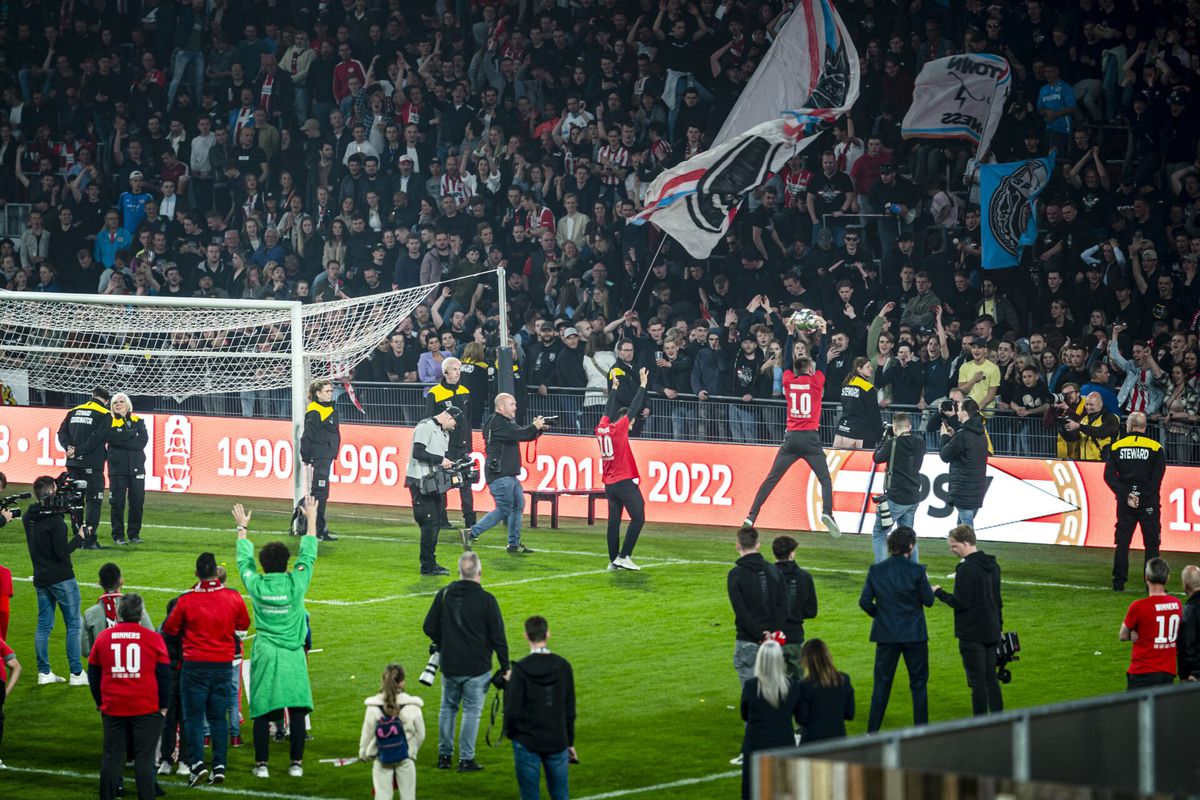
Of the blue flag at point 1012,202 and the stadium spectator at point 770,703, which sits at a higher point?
the blue flag at point 1012,202

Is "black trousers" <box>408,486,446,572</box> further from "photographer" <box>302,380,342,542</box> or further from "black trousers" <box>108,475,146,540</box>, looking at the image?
"black trousers" <box>108,475,146,540</box>

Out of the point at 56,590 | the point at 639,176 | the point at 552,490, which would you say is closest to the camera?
the point at 56,590

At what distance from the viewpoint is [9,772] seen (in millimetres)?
13695

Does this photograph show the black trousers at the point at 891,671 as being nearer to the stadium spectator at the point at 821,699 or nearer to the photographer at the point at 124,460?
the stadium spectator at the point at 821,699

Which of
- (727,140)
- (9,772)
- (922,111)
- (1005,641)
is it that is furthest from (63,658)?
(922,111)

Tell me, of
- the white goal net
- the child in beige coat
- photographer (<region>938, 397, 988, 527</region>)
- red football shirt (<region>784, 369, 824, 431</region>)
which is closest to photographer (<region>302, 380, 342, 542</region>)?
the white goal net

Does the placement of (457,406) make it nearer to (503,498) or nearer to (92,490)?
(503,498)

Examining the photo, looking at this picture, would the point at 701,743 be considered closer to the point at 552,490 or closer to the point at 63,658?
the point at 63,658

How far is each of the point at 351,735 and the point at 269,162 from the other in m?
22.1

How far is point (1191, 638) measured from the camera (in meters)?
13.3

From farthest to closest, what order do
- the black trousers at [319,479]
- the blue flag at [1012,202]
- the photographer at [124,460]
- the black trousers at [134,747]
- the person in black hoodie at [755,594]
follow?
the blue flag at [1012,202], the black trousers at [319,479], the photographer at [124,460], the person in black hoodie at [755,594], the black trousers at [134,747]

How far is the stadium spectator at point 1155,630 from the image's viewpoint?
13.5 m

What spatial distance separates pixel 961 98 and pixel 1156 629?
15.0 meters

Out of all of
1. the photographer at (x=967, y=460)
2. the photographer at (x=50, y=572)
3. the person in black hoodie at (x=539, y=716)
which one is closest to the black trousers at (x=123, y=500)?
the photographer at (x=50, y=572)
